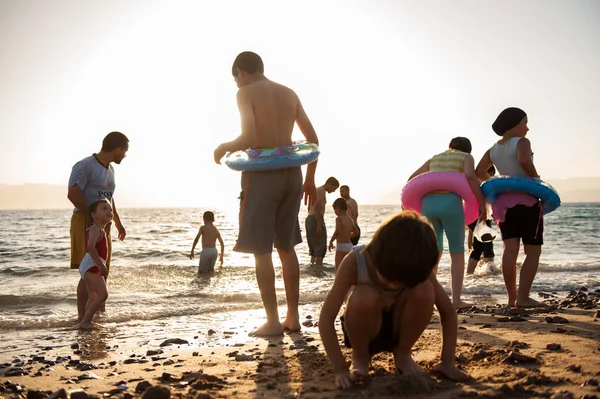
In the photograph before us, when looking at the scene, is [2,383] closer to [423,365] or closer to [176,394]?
[176,394]

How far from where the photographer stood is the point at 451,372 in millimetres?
2988

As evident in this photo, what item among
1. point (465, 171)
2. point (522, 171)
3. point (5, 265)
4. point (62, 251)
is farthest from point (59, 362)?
point (62, 251)

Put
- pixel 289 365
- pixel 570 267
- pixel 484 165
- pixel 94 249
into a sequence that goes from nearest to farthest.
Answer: pixel 289 365
pixel 94 249
pixel 484 165
pixel 570 267

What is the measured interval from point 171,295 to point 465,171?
4.86 metres

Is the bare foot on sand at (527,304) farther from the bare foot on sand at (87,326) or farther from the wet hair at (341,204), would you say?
the wet hair at (341,204)

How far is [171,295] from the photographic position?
8664 mm

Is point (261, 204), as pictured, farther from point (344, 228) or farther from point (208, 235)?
point (208, 235)

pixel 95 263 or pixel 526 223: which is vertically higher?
pixel 526 223

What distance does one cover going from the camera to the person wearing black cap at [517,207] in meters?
5.75

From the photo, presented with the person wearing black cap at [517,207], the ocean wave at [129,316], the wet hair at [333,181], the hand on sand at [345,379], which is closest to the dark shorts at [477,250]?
the wet hair at [333,181]

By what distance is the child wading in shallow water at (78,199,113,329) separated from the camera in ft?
19.4

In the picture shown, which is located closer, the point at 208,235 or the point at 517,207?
the point at 517,207

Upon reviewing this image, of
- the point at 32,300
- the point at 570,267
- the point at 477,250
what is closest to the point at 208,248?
the point at 32,300

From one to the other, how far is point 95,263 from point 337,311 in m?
3.81
